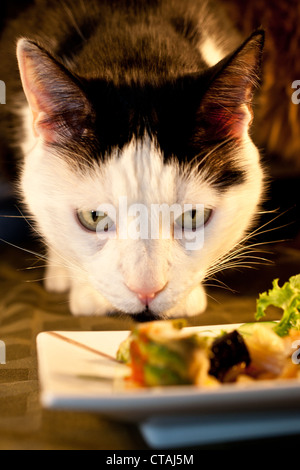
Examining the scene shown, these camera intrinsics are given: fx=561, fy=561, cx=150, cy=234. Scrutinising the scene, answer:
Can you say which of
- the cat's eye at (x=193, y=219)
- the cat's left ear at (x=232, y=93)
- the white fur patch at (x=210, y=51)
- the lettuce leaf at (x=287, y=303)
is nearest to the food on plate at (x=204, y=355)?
the lettuce leaf at (x=287, y=303)

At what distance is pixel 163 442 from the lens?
680 millimetres

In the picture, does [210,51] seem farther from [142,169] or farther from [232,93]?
[142,169]

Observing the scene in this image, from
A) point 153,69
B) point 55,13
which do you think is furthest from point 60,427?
point 55,13

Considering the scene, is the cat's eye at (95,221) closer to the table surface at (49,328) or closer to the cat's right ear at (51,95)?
the cat's right ear at (51,95)

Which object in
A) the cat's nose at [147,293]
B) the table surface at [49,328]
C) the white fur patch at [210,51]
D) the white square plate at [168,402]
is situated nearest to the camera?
the white square plate at [168,402]

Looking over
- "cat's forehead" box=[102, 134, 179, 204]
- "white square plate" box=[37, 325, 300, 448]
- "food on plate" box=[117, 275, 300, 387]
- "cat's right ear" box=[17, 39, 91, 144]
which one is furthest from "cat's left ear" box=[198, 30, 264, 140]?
"white square plate" box=[37, 325, 300, 448]

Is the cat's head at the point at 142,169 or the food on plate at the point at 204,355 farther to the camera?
the cat's head at the point at 142,169

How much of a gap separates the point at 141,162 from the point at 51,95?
0.21m

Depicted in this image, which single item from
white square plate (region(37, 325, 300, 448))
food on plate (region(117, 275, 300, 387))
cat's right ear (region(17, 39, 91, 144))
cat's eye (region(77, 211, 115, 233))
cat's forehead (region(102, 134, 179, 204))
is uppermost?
cat's right ear (region(17, 39, 91, 144))

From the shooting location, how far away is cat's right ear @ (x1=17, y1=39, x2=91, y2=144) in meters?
0.96

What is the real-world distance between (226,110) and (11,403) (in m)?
0.65

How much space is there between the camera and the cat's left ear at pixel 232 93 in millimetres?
947

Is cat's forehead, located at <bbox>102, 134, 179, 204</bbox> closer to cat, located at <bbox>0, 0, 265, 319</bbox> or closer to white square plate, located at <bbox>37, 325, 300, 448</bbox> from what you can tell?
cat, located at <bbox>0, 0, 265, 319</bbox>

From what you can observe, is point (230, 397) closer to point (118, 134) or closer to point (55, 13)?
point (118, 134)
